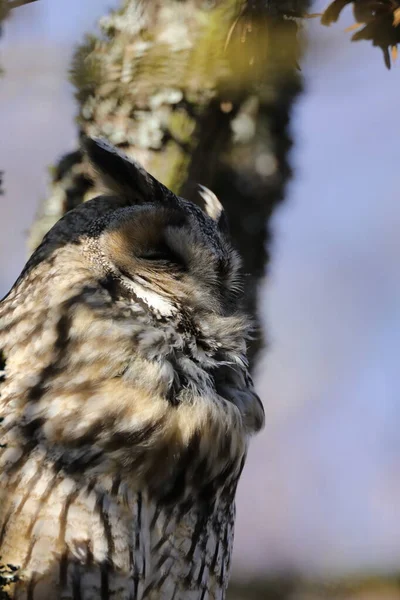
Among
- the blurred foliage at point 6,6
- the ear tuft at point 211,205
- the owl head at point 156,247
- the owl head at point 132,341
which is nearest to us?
the blurred foliage at point 6,6

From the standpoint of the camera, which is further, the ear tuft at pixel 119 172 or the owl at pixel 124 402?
the ear tuft at pixel 119 172

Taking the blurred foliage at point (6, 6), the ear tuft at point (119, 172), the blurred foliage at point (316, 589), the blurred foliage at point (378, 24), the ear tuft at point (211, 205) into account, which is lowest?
the blurred foliage at point (316, 589)

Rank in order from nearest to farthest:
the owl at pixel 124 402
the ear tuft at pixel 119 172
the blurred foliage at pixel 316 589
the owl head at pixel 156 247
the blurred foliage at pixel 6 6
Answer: the blurred foliage at pixel 6 6
the owl at pixel 124 402
the owl head at pixel 156 247
the ear tuft at pixel 119 172
the blurred foliage at pixel 316 589

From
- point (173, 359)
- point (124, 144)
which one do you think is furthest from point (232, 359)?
point (124, 144)

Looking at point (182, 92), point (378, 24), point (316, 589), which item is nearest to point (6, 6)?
point (378, 24)

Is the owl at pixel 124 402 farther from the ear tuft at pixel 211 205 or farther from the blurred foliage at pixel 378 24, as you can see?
the blurred foliage at pixel 378 24

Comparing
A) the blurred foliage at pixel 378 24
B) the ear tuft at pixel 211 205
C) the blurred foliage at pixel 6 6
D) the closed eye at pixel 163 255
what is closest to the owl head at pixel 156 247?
the closed eye at pixel 163 255

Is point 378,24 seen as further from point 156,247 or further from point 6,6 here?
point 6,6

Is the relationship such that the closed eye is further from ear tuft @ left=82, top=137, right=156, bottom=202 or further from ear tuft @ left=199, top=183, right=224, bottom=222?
ear tuft @ left=199, top=183, right=224, bottom=222

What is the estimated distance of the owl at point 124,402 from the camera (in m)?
1.73

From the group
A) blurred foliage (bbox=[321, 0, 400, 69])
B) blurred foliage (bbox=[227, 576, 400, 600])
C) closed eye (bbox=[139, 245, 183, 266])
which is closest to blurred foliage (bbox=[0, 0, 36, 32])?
closed eye (bbox=[139, 245, 183, 266])

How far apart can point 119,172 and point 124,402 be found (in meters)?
0.68

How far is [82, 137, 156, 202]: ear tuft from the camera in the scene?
7.00 feet

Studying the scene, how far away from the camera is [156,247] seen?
208 cm
